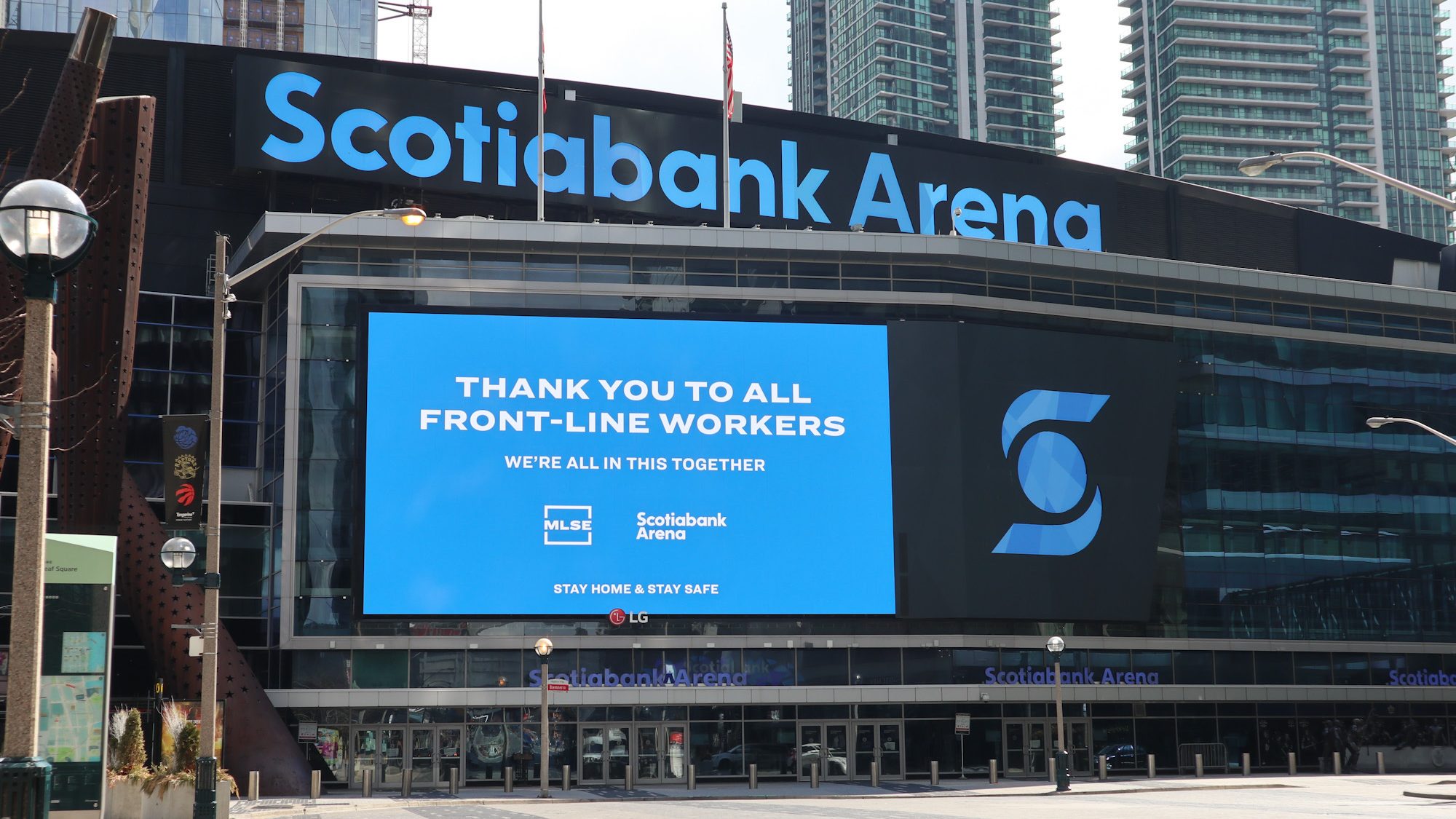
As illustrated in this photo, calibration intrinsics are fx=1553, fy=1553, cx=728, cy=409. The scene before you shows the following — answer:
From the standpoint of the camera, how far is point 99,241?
41312 mm

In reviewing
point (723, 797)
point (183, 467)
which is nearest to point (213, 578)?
point (183, 467)

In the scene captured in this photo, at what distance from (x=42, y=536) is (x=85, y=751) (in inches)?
697

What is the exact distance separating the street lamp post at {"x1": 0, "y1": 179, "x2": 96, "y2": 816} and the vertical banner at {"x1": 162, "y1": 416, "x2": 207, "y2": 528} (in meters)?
14.8

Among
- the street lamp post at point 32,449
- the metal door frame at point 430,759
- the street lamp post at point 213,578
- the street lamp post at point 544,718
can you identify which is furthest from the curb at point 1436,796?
the street lamp post at point 32,449

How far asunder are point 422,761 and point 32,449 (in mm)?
38411

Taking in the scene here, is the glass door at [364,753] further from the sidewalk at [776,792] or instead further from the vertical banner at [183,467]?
the vertical banner at [183,467]

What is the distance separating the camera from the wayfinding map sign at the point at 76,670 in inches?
1135

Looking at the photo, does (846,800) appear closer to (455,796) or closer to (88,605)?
(455,796)

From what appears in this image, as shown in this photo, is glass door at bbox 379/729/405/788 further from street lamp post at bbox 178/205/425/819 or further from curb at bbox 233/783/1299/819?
street lamp post at bbox 178/205/425/819

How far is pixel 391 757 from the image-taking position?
49.6m

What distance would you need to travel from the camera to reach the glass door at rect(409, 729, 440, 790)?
49.5 m

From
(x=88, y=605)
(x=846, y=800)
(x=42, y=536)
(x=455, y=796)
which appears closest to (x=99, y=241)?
(x=88, y=605)

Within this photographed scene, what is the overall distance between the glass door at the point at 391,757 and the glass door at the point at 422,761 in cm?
30

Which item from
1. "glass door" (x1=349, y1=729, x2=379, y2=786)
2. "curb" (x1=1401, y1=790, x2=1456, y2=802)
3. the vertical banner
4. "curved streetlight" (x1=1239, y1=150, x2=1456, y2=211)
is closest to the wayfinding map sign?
the vertical banner
